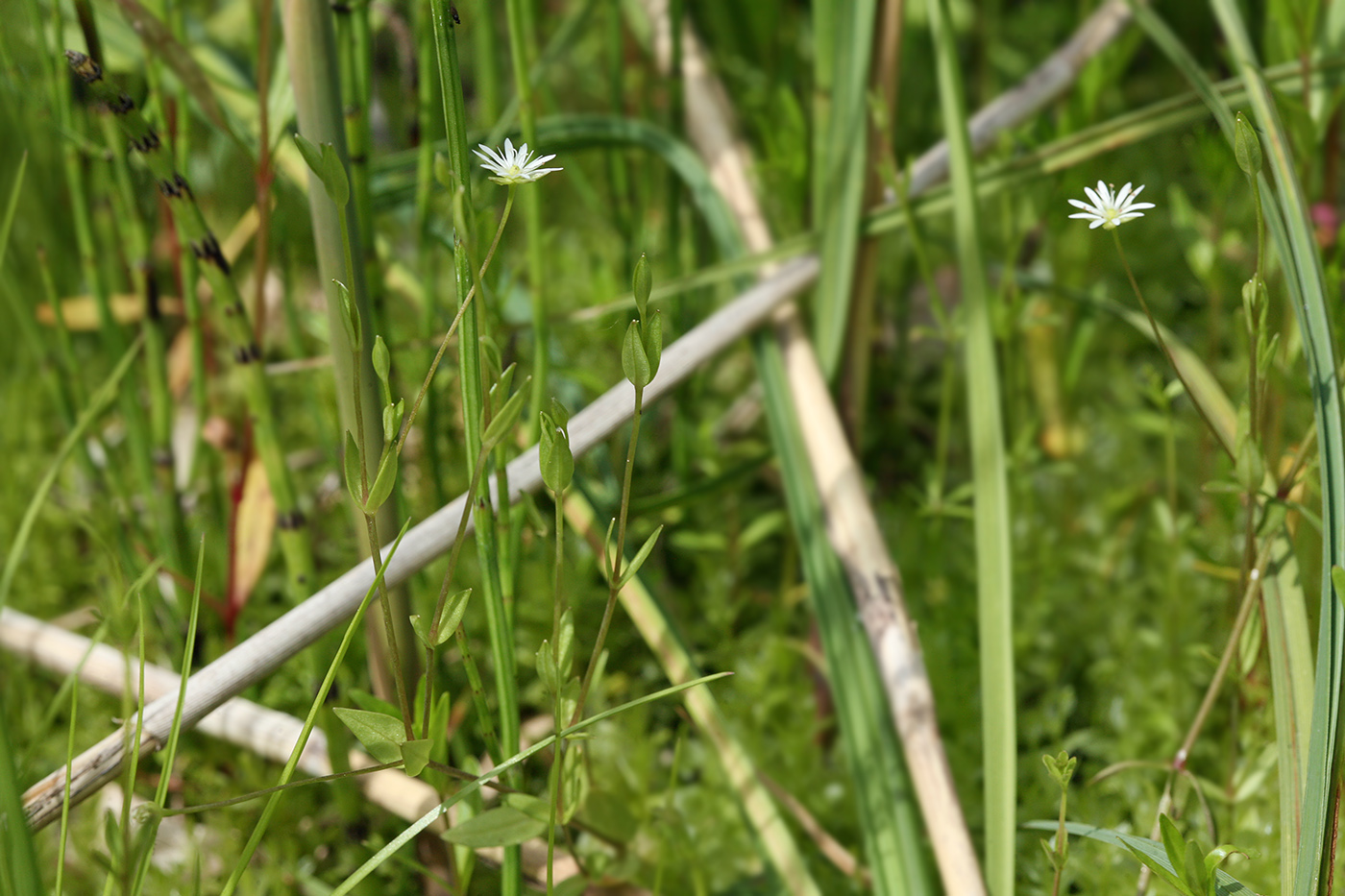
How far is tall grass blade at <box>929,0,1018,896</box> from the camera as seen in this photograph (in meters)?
0.53

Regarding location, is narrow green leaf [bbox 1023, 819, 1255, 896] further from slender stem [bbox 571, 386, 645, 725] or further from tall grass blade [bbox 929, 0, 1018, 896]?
slender stem [bbox 571, 386, 645, 725]

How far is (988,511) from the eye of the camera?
592 mm

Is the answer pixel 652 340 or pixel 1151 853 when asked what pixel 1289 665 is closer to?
pixel 1151 853

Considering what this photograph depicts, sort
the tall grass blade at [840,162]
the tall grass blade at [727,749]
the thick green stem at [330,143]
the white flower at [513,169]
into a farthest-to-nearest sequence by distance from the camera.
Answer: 1. the tall grass blade at [840,162]
2. the tall grass blade at [727,749]
3. the thick green stem at [330,143]
4. the white flower at [513,169]

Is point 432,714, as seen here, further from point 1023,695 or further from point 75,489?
point 75,489

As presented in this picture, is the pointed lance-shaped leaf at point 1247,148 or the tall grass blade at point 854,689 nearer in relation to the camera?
the pointed lance-shaped leaf at point 1247,148

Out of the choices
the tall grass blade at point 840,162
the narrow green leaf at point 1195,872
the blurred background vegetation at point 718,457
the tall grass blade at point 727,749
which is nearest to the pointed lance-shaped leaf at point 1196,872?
the narrow green leaf at point 1195,872

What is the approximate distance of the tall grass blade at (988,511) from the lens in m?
0.53

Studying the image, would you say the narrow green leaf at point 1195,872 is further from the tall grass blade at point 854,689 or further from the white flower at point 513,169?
the white flower at point 513,169

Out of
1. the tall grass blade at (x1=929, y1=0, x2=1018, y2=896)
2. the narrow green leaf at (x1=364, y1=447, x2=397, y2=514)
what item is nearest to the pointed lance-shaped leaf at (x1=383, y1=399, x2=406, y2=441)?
the narrow green leaf at (x1=364, y1=447, x2=397, y2=514)

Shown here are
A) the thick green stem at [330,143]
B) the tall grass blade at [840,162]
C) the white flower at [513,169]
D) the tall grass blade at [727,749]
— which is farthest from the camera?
the tall grass blade at [840,162]

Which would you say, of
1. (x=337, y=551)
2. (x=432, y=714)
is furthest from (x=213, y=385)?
(x=432, y=714)

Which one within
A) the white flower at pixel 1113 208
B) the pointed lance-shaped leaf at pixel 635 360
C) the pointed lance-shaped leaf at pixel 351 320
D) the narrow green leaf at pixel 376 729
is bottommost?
the narrow green leaf at pixel 376 729

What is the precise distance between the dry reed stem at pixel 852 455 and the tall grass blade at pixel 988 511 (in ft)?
0.10
